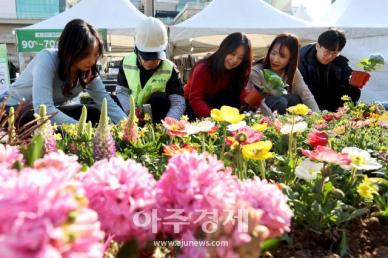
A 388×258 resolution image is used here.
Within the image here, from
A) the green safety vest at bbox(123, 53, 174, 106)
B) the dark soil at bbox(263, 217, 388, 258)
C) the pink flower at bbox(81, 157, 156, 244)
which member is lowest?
the dark soil at bbox(263, 217, 388, 258)

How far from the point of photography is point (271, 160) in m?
1.56

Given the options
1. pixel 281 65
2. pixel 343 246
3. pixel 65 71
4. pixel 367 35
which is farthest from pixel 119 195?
pixel 367 35

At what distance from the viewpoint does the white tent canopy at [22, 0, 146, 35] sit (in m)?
6.65

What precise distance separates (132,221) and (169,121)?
0.77 m

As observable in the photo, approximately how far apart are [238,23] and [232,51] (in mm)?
3750

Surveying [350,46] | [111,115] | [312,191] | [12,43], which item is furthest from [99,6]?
[12,43]

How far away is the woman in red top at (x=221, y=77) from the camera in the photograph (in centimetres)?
292

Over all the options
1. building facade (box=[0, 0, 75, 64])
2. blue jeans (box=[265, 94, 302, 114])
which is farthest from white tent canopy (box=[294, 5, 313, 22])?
building facade (box=[0, 0, 75, 64])

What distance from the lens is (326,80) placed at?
3.97 m

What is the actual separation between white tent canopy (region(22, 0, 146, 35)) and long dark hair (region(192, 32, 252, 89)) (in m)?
3.81

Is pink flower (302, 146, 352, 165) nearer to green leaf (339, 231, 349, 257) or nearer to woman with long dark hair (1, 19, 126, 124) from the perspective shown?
green leaf (339, 231, 349, 257)

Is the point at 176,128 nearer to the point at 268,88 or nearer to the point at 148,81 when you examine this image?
the point at 268,88

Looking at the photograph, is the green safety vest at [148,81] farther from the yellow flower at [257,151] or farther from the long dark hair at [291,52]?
the yellow flower at [257,151]

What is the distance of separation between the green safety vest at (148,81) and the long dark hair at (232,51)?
34 cm
